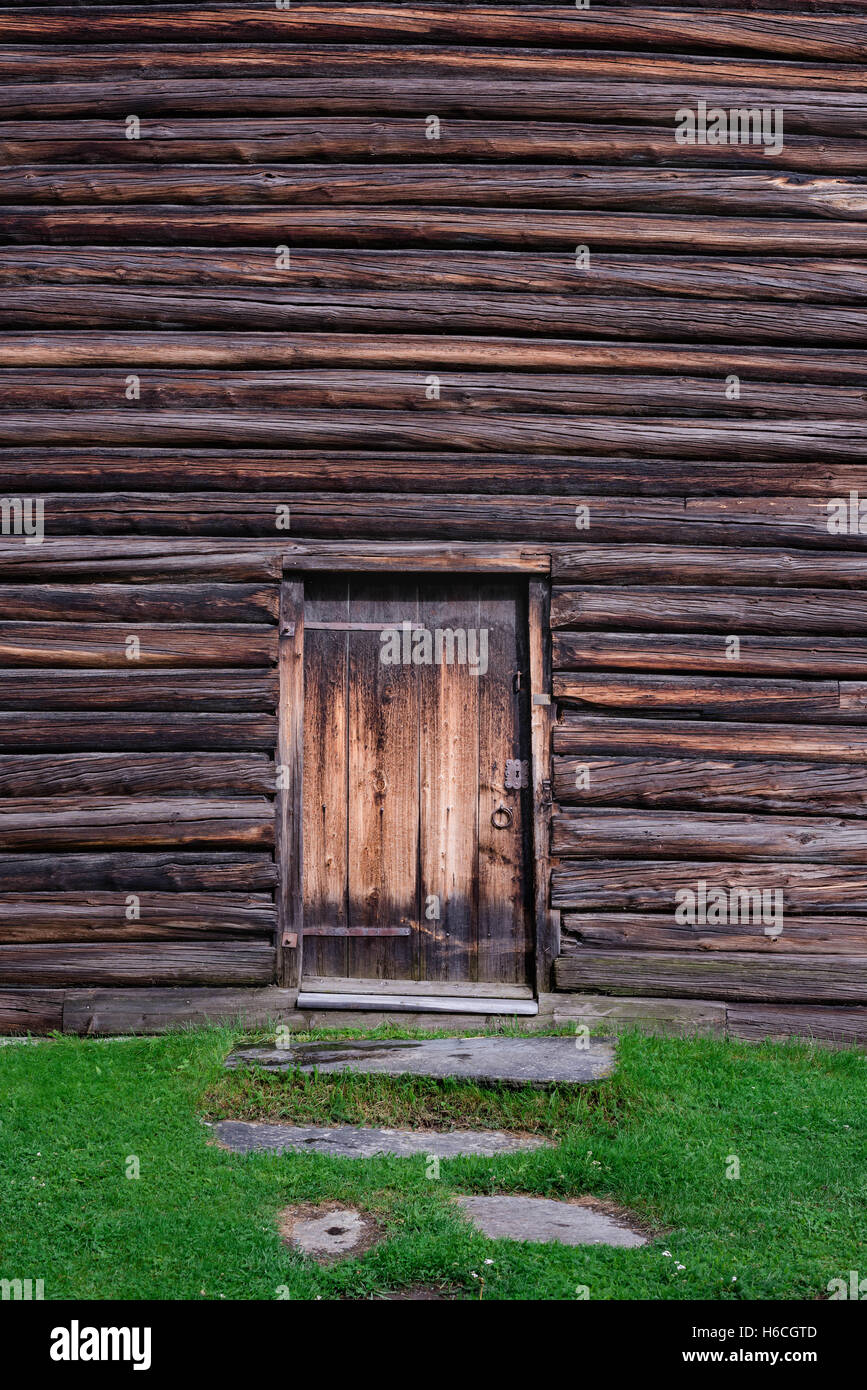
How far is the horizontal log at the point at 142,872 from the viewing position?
18.0ft

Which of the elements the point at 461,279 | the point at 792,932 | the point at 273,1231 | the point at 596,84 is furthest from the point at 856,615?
the point at 273,1231

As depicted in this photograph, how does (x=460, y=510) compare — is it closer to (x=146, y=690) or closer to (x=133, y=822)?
(x=146, y=690)

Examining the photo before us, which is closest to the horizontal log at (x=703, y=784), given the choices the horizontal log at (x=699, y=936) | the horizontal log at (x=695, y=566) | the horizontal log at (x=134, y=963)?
the horizontal log at (x=699, y=936)

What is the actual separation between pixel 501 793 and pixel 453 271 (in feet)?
9.19

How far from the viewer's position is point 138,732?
18.2 feet

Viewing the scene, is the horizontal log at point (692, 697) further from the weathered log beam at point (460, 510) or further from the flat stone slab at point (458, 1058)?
the flat stone slab at point (458, 1058)

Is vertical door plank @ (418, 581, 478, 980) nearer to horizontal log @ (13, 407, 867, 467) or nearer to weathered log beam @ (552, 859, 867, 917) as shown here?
weathered log beam @ (552, 859, 867, 917)

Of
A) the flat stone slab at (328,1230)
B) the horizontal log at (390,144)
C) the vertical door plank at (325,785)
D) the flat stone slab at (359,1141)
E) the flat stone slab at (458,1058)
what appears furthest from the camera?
the horizontal log at (390,144)

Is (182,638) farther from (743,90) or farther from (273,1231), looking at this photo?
(743,90)

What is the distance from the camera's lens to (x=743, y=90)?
585 centimetres

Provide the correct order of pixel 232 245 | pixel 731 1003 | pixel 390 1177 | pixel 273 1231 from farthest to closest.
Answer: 1. pixel 232 245
2. pixel 731 1003
3. pixel 390 1177
4. pixel 273 1231

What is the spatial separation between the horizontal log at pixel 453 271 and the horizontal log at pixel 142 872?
307cm

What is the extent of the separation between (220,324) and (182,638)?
5.61 feet

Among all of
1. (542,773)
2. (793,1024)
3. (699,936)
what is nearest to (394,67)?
(542,773)
